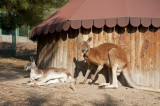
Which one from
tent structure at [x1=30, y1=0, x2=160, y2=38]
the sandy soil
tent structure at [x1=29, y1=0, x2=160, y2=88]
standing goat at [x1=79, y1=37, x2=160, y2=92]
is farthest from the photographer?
tent structure at [x1=29, y1=0, x2=160, y2=88]

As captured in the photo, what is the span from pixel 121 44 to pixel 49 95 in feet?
9.00

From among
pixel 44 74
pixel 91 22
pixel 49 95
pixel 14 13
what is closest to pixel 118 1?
pixel 91 22

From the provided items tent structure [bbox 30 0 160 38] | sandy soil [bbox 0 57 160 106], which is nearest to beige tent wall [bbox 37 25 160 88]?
tent structure [bbox 30 0 160 38]

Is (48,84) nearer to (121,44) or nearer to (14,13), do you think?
(121,44)

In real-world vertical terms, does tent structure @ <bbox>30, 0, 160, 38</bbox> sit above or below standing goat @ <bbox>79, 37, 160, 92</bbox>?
above

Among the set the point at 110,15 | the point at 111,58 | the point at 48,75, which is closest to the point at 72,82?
the point at 48,75

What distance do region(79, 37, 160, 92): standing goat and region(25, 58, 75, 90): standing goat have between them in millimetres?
763

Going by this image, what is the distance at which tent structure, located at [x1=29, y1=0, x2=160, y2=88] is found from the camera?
5988 mm

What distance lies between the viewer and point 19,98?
3920 millimetres

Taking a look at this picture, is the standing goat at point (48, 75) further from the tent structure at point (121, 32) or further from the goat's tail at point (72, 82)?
the tent structure at point (121, 32)

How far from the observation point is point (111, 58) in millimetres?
5473

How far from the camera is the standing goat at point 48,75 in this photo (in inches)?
221

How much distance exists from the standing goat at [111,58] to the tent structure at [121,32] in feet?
1.58

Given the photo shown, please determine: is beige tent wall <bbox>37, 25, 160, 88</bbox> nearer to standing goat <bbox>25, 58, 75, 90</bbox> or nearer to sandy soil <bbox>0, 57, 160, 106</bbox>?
standing goat <bbox>25, 58, 75, 90</bbox>
